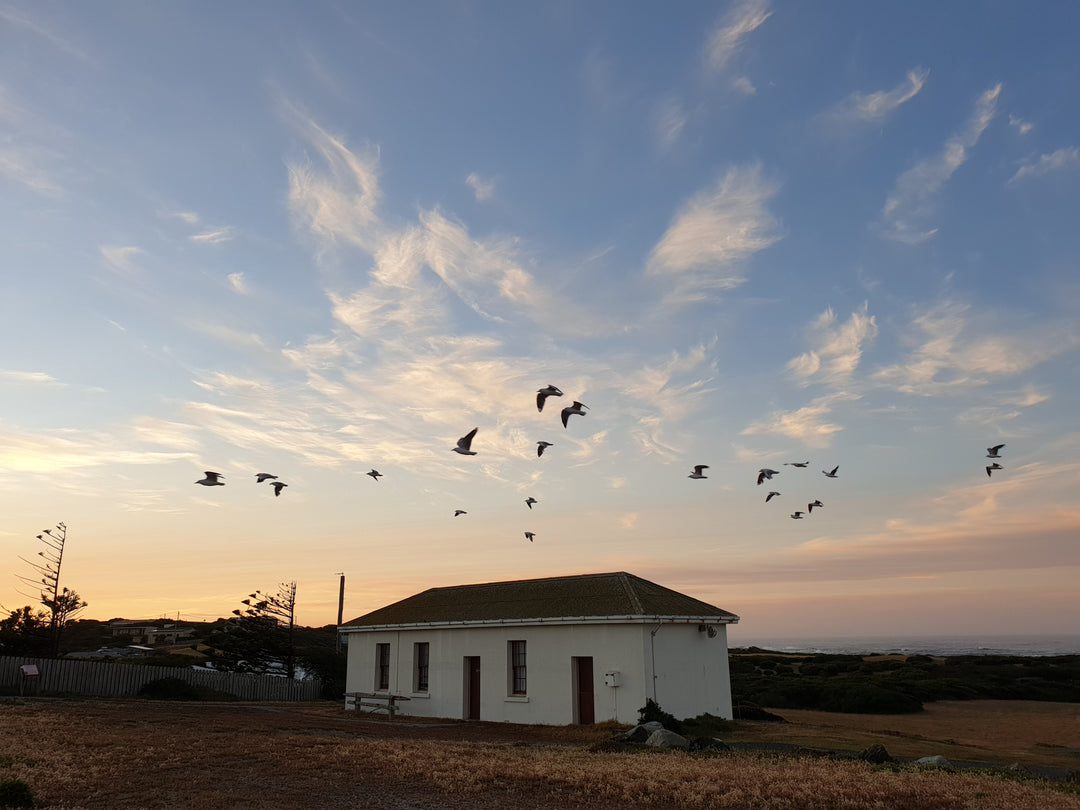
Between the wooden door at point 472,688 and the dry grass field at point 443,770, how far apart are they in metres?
3.35

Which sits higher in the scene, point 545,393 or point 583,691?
point 545,393

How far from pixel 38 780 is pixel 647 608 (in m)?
14.9

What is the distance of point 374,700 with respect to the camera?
28.4 m

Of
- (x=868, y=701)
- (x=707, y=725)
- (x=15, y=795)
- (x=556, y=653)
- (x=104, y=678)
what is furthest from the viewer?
(x=868, y=701)

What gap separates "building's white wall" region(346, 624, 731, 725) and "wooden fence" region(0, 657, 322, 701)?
11975mm

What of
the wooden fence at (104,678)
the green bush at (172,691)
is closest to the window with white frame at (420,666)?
the green bush at (172,691)

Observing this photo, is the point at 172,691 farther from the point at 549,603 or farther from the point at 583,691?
the point at 583,691

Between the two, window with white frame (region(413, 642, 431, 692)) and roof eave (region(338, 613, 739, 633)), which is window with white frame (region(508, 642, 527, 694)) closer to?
roof eave (region(338, 613, 739, 633))

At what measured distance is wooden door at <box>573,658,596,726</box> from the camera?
2270 centimetres

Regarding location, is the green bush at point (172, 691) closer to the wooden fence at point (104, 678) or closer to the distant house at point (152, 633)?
the wooden fence at point (104, 678)

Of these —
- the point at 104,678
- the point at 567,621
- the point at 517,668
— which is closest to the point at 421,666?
the point at 517,668

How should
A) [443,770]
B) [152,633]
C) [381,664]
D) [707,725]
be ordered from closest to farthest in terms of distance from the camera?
1. [443,770]
2. [707,725]
3. [381,664]
4. [152,633]

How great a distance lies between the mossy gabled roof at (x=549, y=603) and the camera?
2295 cm

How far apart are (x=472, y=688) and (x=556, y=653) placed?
4.29m
